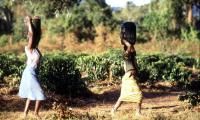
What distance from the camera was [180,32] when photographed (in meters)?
Answer: 44.9

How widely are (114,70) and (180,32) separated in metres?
27.8

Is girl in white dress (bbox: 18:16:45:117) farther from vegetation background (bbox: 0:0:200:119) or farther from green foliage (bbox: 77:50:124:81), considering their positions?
green foliage (bbox: 77:50:124:81)

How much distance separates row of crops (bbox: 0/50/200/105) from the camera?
13701 mm

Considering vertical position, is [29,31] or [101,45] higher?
[101,45]

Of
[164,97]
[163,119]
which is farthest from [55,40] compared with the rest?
[163,119]

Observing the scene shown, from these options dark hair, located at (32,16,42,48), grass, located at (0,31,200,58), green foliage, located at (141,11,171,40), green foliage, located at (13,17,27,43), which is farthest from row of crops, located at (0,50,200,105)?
green foliage, located at (13,17,27,43)

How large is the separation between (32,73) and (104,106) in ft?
12.3

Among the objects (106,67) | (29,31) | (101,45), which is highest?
(101,45)

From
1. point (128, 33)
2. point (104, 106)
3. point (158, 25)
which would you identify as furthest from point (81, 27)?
point (128, 33)

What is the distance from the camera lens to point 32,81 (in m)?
9.34

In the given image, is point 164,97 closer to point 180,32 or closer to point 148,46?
point 148,46

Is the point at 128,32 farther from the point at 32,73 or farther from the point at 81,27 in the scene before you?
the point at 81,27

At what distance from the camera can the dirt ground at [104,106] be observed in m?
9.77

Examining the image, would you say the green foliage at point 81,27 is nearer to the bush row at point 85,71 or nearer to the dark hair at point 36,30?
the bush row at point 85,71
